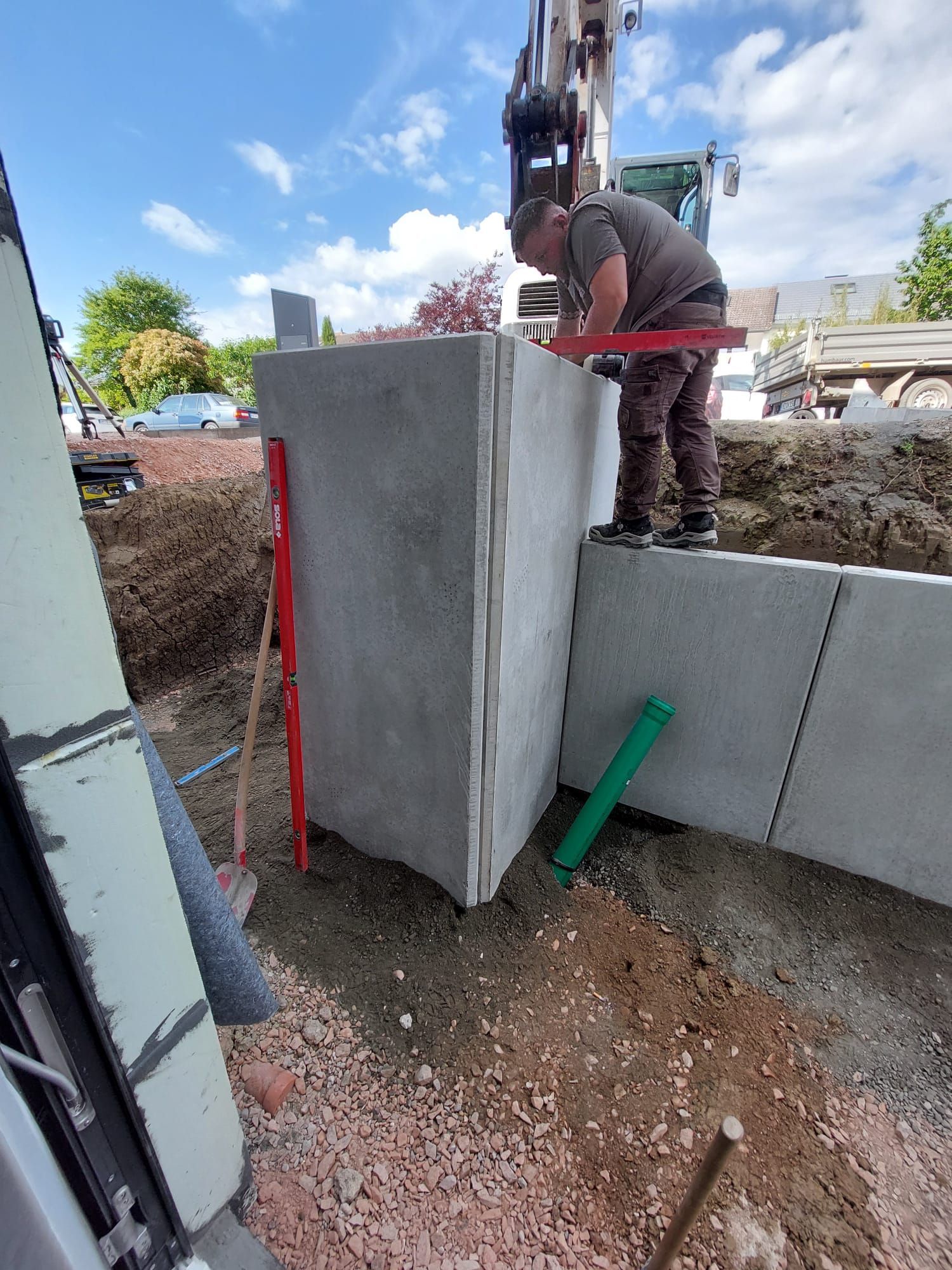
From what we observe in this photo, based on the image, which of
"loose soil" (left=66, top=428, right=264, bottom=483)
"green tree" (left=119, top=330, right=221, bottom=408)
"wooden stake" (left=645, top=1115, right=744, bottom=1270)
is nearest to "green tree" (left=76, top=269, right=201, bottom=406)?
"green tree" (left=119, top=330, right=221, bottom=408)

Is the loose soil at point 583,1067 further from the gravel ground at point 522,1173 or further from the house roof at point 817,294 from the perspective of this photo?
the house roof at point 817,294

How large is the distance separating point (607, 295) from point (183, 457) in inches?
262

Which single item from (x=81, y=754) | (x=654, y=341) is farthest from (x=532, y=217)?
(x=81, y=754)

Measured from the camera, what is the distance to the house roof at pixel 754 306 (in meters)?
36.7

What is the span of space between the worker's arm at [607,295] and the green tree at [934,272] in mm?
19579

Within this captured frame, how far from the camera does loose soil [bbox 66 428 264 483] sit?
6551 millimetres

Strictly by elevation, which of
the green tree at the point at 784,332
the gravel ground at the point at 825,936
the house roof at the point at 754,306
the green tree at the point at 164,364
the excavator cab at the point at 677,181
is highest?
the house roof at the point at 754,306

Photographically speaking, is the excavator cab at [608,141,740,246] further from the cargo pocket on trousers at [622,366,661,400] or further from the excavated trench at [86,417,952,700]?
the cargo pocket on trousers at [622,366,661,400]

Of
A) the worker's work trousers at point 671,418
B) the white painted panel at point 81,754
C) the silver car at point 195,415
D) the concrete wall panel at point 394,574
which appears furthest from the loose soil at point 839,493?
the silver car at point 195,415

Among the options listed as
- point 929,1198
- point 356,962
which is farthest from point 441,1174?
point 929,1198

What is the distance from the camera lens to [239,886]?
241cm

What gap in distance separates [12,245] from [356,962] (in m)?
2.30

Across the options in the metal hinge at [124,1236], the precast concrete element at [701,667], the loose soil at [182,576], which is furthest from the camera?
the loose soil at [182,576]

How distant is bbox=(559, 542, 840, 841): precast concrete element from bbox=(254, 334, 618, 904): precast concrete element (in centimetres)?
31
